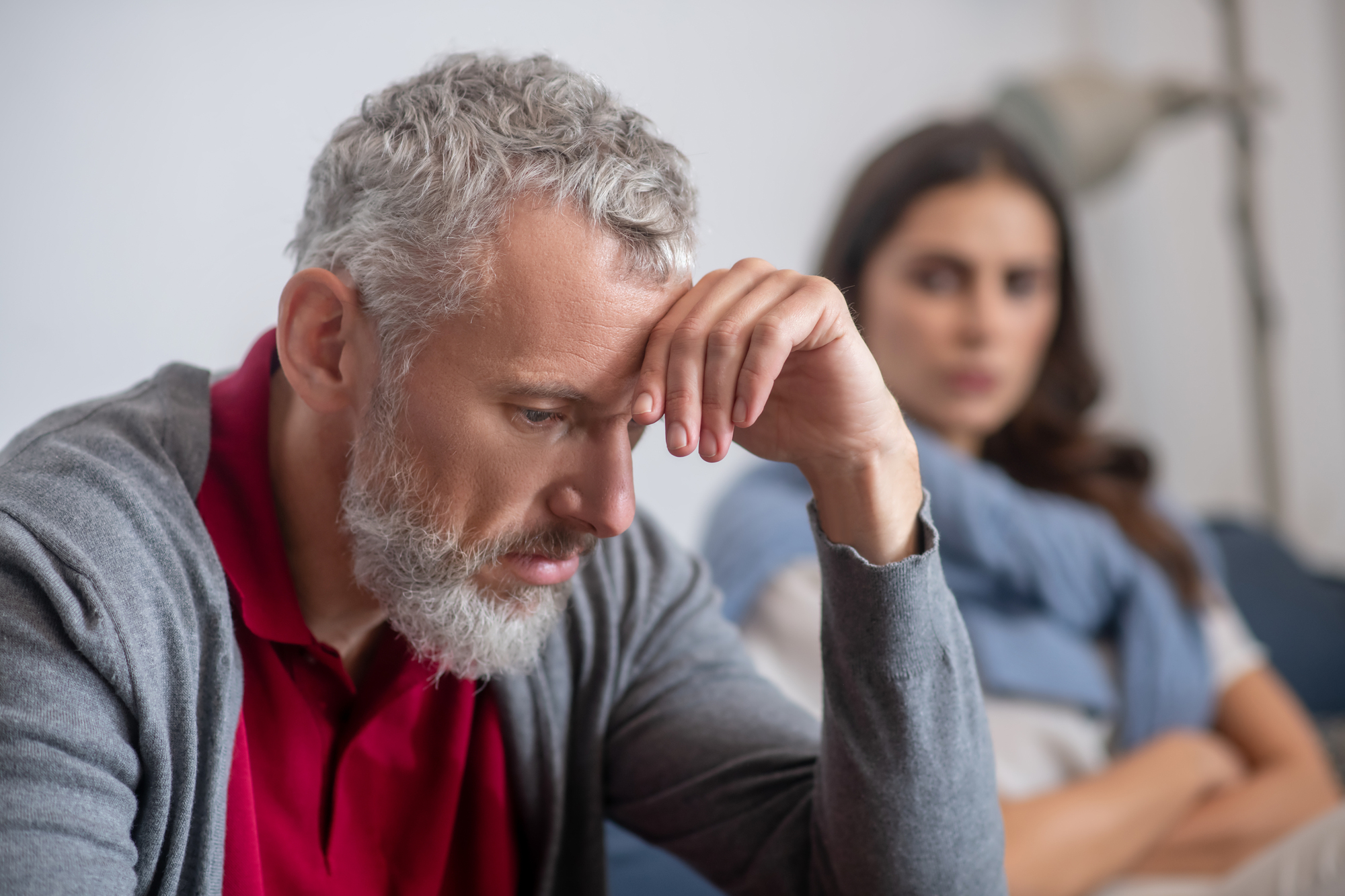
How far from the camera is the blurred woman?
4.44 ft

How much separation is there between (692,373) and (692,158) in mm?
222

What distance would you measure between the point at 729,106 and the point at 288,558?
1.41 meters

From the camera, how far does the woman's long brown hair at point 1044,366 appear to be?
1572 mm

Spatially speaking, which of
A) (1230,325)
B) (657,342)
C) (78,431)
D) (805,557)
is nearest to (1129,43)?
(1230,325)

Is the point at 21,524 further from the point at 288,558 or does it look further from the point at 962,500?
the point at 962,500

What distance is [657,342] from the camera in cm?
68

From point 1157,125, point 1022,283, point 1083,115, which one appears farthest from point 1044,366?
point 1157,125

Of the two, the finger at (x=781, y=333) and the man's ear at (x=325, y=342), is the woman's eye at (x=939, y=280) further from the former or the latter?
the man's ear at (x=325, y=342)

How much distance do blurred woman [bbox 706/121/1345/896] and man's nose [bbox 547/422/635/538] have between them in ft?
1.99

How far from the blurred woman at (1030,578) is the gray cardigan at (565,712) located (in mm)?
400

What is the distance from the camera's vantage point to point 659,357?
0.67 metres

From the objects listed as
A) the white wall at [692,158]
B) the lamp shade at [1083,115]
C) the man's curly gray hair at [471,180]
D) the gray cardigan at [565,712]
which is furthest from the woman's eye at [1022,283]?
the man's curly gray hair at [471,180]

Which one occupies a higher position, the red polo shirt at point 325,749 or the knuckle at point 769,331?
the knuckle at point 769,331

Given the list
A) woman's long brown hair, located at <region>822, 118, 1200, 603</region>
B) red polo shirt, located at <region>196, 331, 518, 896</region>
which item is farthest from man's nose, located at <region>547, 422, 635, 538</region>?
woman's long brown hair, located at <region>822, 118, 1200, 603</region>
